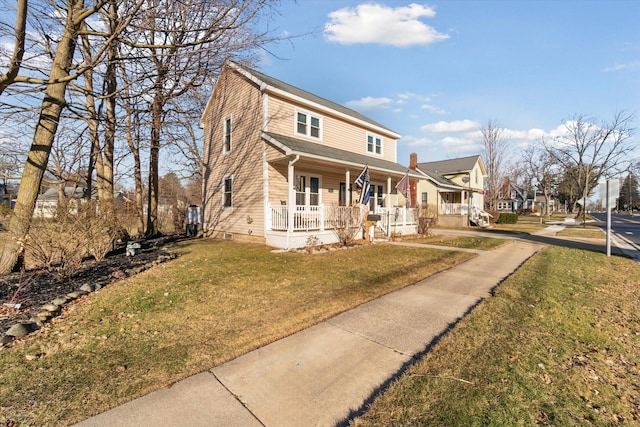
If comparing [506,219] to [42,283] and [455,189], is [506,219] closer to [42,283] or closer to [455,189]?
[455,189]

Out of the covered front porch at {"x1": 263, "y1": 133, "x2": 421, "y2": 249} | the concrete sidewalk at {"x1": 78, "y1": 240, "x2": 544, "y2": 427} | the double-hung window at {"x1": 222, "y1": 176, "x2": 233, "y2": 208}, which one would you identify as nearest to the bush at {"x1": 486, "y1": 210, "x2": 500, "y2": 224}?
the covered front porch at {"x1": 263, "y1": 133, "x2": 421, "y2": 249}

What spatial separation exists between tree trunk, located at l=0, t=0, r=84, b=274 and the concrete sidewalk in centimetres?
691

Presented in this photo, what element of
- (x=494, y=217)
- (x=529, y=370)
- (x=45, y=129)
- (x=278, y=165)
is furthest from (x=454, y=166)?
(x=45, y=129)

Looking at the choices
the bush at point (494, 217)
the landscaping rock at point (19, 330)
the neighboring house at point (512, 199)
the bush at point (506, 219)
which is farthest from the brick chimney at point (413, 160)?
the neighboring house at point (512, 199)

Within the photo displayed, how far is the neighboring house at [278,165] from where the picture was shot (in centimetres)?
1182

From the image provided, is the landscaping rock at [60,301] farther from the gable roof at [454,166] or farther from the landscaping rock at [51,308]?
the gable roof at [454,166]

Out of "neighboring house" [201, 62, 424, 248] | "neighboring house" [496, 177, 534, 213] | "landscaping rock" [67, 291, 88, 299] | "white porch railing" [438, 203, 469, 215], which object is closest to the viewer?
"landscaping rock" [67, 291, 88, 299]

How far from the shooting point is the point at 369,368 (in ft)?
10.1

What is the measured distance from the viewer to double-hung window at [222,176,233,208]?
1480 cm

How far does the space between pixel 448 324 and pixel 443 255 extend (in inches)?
236

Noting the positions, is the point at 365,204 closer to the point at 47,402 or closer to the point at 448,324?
the point at 448,324

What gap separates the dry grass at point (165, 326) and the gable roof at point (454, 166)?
91.6 feet

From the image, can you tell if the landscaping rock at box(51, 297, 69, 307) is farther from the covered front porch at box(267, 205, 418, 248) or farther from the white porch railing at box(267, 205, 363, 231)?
the white porch railing at box(267, 205, 363, 231)

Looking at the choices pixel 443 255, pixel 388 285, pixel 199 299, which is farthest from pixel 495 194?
pixel 199 299
